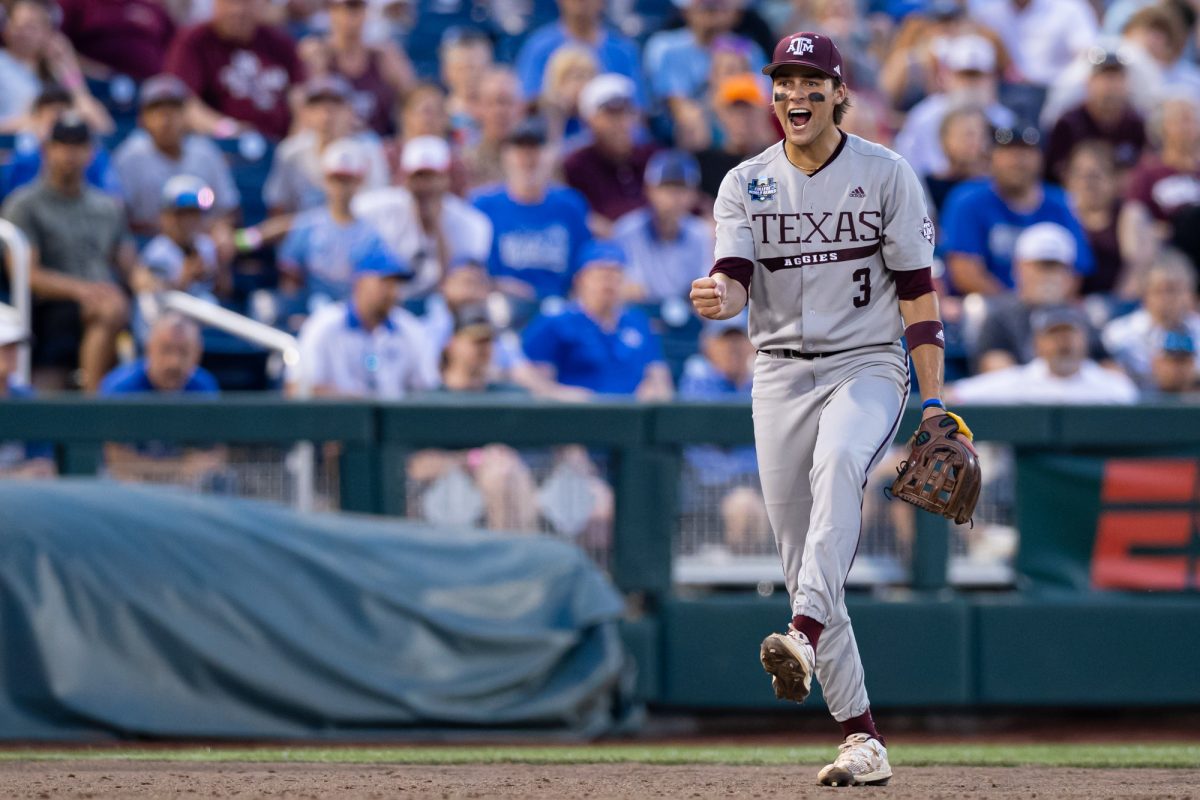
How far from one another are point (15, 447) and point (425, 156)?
2.92 m

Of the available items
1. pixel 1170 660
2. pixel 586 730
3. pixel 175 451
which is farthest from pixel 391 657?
pixel 1170 660

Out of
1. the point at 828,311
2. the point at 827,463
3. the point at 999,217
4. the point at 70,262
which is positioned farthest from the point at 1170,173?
the point at 827,463

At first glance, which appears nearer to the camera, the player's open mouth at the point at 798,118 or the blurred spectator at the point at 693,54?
the player's open mouth at the point at 798,118

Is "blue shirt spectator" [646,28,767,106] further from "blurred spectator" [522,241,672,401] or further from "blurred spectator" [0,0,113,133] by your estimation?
"blurred spectator" [0,0,113,133]

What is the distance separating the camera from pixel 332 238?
9359 millimetres

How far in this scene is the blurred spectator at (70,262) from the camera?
8.50m

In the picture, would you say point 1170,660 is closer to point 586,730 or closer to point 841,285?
point 586,730

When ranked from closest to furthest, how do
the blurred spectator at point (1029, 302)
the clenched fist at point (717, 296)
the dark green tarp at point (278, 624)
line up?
1. the clenched fist at point (717, 296)
2. the dark green tarp at point (278, 624)
3. the blurred spectator at point (1029, 302)

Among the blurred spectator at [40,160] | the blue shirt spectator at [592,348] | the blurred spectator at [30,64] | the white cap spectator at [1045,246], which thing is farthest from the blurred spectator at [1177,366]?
the blurred spectator at [30,64]

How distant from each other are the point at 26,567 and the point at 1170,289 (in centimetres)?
599

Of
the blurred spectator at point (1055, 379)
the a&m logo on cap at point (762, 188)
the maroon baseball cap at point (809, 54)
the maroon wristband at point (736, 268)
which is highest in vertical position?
the maroon baseball cap at point (809, 54)

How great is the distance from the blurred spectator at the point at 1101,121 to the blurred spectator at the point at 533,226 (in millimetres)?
3465

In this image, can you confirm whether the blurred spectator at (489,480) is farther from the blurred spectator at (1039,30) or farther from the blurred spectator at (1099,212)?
the blurred spectator at (1039,30)

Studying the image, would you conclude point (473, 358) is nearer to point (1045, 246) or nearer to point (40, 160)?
point (40, 160)
